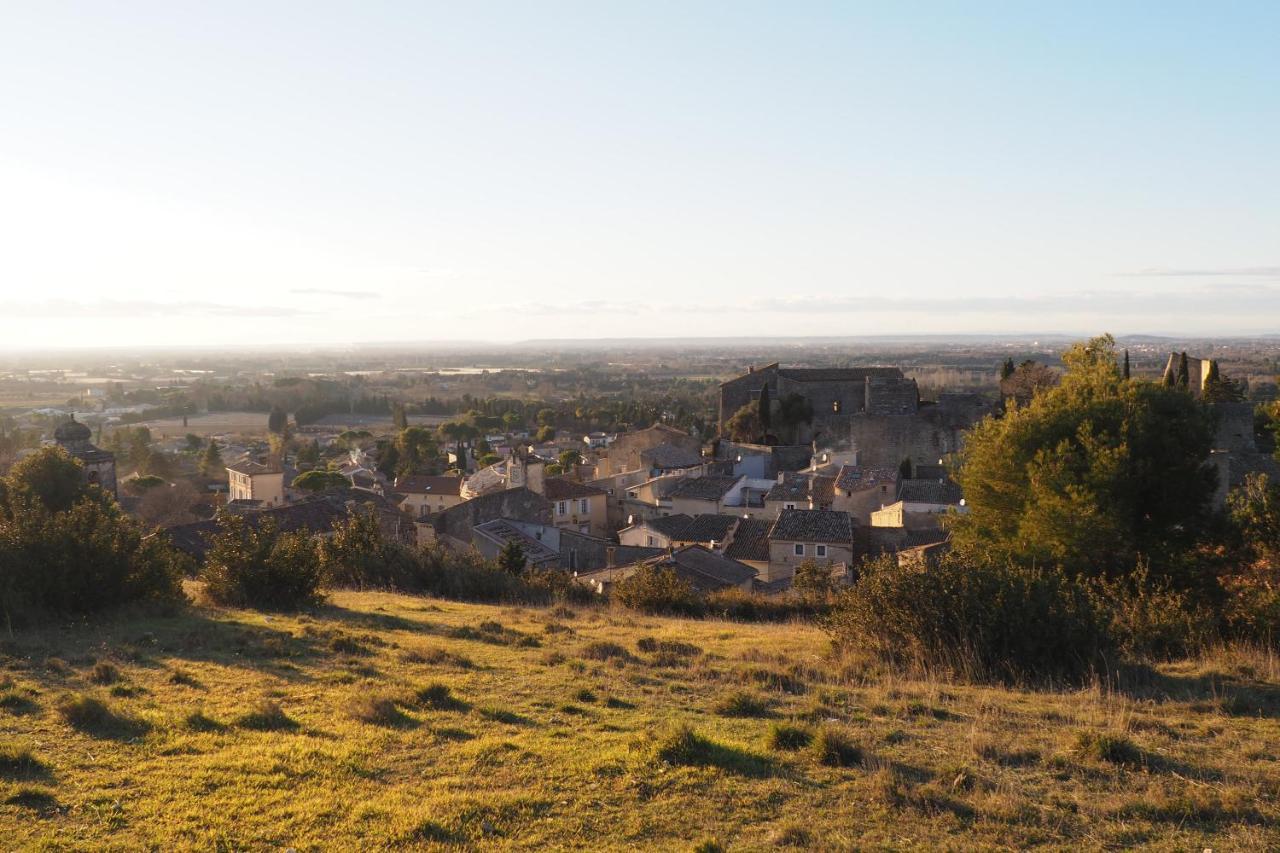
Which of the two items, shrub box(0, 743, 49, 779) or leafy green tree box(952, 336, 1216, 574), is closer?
shrub box(0, 743, 49, 779)

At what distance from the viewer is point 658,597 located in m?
17.1

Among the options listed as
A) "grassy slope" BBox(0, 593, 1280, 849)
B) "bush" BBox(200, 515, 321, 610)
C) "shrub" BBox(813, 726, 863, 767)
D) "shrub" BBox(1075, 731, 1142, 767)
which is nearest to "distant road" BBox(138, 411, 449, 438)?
"bush" BBox(200, 515, 321, 610)

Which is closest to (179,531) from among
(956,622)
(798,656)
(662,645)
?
(662,645)

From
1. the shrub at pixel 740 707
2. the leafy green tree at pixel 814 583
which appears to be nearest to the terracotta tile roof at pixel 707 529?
the leafy green tree at pixel 814 583

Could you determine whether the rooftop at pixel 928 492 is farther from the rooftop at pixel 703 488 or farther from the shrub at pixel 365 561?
the shrub at pixel 365 561

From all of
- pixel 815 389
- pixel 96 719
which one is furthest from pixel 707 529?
pixel 96 719

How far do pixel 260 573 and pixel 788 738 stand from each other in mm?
10190

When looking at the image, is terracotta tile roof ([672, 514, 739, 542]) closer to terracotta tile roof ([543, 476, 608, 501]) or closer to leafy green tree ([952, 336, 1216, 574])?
terracotta tile roof ([543, 476, 608, 501])

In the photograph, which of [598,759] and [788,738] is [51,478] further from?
[788,738]

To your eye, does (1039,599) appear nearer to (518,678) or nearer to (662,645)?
(662,645)

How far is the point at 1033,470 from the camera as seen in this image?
16.5 metres

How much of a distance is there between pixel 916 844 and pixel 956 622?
4.69m

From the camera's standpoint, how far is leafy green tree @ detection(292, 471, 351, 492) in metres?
46.2

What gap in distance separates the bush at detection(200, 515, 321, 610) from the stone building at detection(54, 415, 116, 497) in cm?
1731
